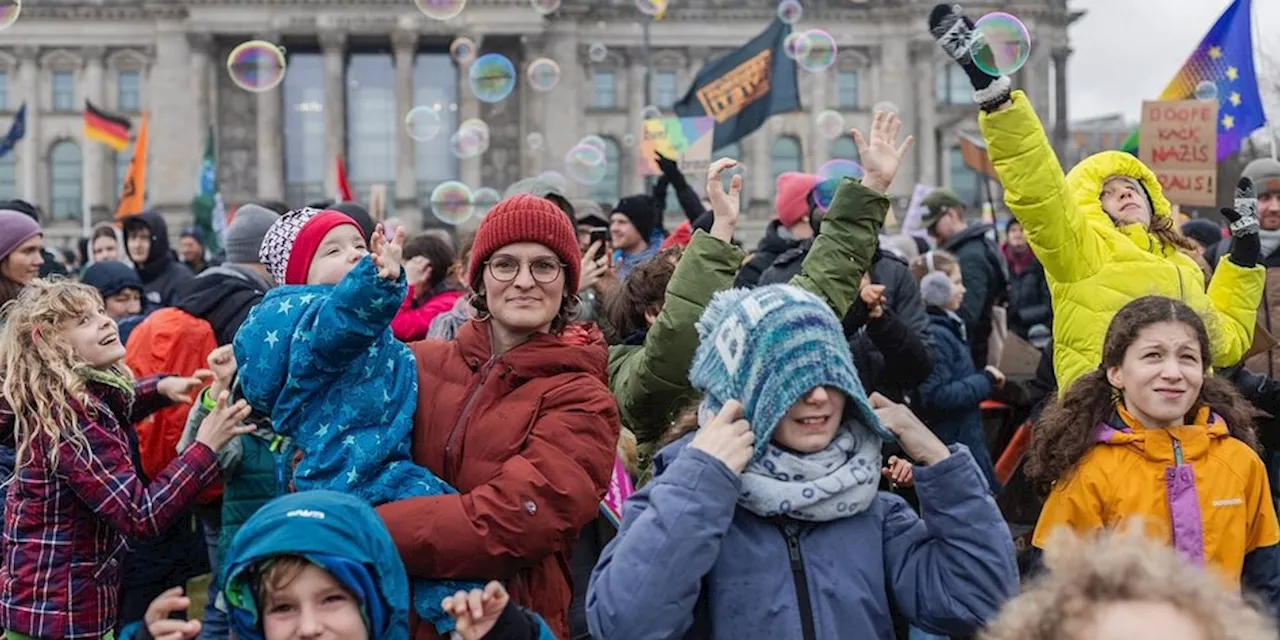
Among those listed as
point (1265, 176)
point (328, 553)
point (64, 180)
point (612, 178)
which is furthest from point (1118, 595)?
point (64, 180)

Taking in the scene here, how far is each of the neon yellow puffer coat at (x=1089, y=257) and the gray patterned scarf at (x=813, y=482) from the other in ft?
5.88

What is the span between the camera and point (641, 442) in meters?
4.36

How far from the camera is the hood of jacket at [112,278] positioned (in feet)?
23.0

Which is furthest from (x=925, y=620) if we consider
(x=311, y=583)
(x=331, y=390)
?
(x=331, y=390)

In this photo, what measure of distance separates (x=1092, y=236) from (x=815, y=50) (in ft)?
40.6

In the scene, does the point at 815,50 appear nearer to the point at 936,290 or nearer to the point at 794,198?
the point at 936,290

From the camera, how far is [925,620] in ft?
9.19

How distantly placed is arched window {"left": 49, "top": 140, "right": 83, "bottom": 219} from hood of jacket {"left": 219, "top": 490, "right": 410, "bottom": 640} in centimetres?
4707

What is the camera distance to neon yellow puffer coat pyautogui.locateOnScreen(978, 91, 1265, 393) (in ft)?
14.0

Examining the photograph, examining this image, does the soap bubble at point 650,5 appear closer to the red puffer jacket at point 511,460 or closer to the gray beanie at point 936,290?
the gray beanie at point 936,290

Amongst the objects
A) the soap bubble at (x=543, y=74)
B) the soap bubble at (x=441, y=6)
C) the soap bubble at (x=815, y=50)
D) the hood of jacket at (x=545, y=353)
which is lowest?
the hood of jacket at (x=545, y=353)

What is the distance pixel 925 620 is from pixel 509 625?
2.79 feet

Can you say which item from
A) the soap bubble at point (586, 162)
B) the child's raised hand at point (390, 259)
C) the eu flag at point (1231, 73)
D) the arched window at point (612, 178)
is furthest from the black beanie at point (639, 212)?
the arched window at point (612, 178)

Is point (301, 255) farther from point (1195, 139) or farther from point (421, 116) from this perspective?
point (421, 116)
